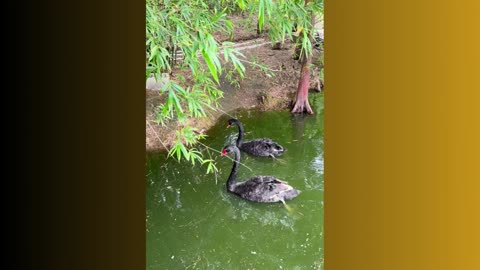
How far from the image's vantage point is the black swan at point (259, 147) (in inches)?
210

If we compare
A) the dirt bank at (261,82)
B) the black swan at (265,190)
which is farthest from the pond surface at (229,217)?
the dirt bank at (261,82)

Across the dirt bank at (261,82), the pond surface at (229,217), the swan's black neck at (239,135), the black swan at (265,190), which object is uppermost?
the dirt bank at (261,82)

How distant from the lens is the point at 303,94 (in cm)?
642

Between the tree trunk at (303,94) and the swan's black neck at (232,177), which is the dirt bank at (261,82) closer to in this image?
the tree trunk at (303,94)

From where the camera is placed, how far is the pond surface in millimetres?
3705

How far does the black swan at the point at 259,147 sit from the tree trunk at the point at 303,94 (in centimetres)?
120

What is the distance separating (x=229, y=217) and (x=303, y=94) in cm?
268

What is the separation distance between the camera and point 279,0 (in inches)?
108

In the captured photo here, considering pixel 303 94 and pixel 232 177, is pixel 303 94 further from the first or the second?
pixel 232 177

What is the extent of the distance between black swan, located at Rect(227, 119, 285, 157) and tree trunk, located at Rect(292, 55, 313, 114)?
3.94 ft

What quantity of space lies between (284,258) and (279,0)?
193 cm
